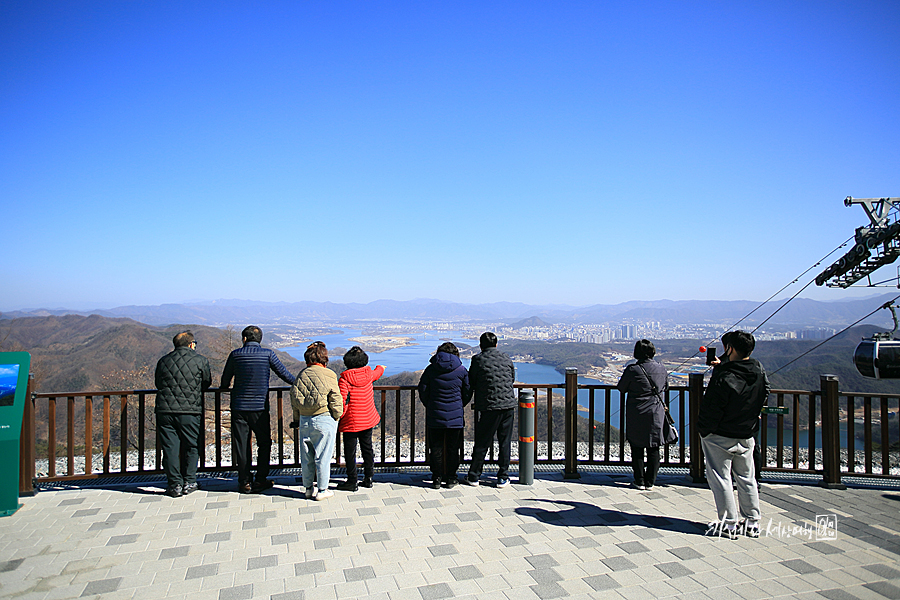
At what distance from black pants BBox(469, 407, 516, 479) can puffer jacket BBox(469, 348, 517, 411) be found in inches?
4.4

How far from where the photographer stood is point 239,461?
5.77 m

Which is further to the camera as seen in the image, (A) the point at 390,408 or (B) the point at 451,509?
(A) the point at 390,408

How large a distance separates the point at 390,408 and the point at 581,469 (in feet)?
65.8

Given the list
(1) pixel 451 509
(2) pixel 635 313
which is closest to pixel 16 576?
(1) pixel 451 509

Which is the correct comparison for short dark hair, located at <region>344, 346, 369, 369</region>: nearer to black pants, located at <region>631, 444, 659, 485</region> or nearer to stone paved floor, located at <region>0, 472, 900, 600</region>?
stone paved floor, located at <region>0, 472, 900, 600</region>

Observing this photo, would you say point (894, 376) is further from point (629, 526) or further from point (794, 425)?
point (629, 526)

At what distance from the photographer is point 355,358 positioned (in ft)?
19.4

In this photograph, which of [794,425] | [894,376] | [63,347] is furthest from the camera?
[63,347]

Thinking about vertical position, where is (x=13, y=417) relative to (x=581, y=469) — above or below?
above

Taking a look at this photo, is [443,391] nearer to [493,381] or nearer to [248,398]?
[493,381]

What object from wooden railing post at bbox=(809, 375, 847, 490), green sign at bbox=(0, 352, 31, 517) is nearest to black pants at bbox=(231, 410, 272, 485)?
green sign at bbox=(0, 352, 31, 517)

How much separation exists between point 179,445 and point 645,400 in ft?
18.2

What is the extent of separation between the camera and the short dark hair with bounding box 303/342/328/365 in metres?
5.67

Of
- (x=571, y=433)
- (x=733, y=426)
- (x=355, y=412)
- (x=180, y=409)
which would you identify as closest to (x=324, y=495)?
(x=355, y=412)
